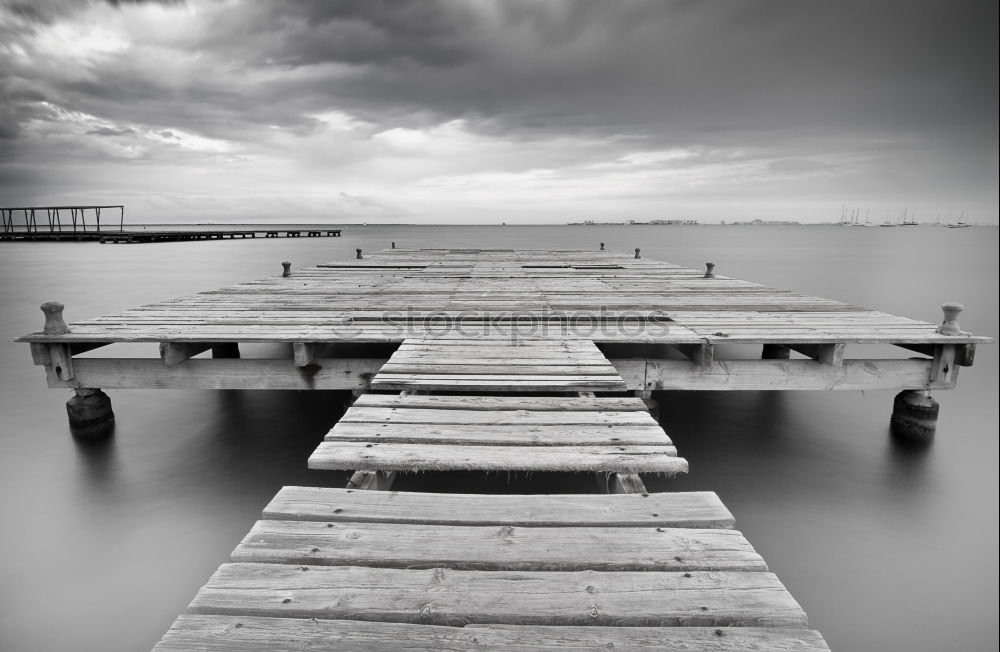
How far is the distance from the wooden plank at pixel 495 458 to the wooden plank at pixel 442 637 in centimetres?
111

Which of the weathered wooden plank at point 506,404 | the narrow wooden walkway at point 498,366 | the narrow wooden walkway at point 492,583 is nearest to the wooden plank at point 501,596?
the narrow wooden walkway at point 492,583

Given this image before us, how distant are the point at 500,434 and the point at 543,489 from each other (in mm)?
2494

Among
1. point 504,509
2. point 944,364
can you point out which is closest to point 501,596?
point 504,509

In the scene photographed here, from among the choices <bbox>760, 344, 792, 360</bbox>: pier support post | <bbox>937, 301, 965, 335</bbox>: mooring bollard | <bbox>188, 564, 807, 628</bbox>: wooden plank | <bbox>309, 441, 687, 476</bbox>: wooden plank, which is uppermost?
<bbox>937, 301, 965, 335</bbox>: mooring bollard

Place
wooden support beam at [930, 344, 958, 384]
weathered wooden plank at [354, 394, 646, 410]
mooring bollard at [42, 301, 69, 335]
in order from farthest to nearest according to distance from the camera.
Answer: wooden support beam at [930, 344, 958, 384] < mooring bollard at [42, 301, 69, 335] < weathered wooden plank at [354, 394, 646, 410]

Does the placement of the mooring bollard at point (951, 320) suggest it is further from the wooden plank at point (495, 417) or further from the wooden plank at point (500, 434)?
the wooden plank at point (500, 434)

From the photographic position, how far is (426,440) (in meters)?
3.32

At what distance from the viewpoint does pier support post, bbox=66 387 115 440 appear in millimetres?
6727

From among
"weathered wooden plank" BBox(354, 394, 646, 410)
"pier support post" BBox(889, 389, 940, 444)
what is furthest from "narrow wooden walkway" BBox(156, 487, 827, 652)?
"pier support post" BBox(889, 389, 940, 444)

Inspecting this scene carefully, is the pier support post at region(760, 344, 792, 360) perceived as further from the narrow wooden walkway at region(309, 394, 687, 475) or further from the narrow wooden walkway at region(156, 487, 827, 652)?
the narrow wooden walkway at region(156, 487, 827, 652)

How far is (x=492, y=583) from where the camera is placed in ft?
6.86

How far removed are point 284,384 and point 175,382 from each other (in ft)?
4.12

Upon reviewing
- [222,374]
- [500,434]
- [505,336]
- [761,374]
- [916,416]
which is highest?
[505,336]

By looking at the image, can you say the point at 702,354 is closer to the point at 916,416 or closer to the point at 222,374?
the point at 916,416
